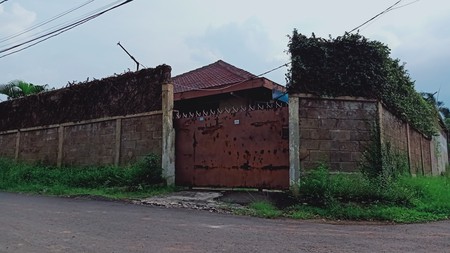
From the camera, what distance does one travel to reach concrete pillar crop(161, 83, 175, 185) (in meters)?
10.0

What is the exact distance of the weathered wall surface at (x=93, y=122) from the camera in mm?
10797

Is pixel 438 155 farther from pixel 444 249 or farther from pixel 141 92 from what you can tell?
pixel 444 249

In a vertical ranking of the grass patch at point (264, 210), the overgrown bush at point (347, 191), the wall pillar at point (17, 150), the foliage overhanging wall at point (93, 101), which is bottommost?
the grass patch at point (264, 210)

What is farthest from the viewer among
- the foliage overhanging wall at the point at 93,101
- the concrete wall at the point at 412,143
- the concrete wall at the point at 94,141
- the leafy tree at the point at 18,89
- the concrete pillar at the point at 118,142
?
the leafy tree at the point at 18,89

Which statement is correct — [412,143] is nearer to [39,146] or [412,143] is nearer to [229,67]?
[229,67]

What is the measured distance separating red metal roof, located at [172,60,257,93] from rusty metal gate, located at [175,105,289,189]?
371 centimetres

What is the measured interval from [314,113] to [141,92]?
16.1 feet

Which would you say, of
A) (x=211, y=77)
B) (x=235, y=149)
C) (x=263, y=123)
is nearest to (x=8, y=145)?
(x=211, y=77)

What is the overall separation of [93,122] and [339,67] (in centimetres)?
735

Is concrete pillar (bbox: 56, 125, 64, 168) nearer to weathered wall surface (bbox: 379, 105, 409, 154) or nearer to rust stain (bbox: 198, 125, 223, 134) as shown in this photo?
rust stain (bbox: 198, 125, 223, 134)

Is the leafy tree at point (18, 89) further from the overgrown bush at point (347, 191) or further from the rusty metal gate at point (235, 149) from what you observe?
the overgrown bush at point (347, 191)

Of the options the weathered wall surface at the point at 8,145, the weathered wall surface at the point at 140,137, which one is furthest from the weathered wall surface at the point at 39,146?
the weathered wall surface at the point at 140,137

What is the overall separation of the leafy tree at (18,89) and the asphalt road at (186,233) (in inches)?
470

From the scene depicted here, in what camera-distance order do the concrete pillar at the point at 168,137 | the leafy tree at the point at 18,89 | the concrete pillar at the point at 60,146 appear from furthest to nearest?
1. the leafy tree at the point at 18,89
2. the concrete pillar at the point at 60,146
3. the concrete pillar at the point at 168,137
